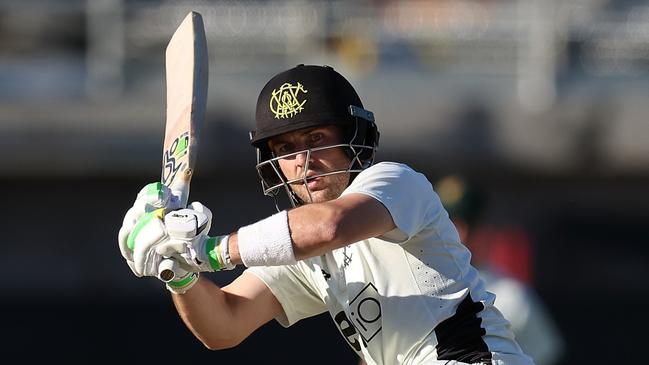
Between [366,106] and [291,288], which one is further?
[366,106]

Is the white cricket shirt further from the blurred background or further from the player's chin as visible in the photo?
the blurred background

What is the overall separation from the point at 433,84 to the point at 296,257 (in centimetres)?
592

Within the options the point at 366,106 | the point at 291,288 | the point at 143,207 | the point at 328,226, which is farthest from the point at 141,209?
the point at 366,106

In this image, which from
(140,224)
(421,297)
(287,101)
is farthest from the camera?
(287,101)

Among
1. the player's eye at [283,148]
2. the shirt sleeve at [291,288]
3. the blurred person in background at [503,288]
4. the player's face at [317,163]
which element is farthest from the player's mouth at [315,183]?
the blurred person in background at [503,288]

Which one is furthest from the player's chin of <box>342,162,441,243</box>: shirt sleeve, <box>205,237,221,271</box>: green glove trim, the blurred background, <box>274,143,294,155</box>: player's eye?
the blurred background

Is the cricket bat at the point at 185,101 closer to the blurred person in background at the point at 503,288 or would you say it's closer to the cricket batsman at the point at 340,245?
the cricket batsman at the point at 340,245

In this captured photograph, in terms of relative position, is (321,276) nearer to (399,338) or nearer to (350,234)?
(399,338)

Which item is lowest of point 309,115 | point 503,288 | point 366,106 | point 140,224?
point 503,288

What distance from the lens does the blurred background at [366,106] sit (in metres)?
8.02

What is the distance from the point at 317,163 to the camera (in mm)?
3191

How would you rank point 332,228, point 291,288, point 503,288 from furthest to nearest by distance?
point 503,288
point 291,288
point 332,228

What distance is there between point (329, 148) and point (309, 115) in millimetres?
97

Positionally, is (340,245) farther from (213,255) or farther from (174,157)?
(174,157)
